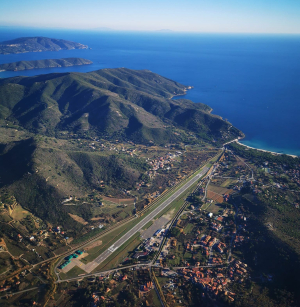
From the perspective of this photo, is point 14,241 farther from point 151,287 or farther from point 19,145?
point 19,145

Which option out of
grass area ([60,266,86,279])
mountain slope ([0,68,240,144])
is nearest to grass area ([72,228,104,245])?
grass area ([60,266,86,279])

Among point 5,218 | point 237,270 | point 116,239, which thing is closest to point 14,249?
point 5,218

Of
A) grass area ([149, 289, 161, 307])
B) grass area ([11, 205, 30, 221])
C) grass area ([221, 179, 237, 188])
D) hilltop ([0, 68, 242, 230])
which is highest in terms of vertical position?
hilltop ([0, 68, 242, 230])

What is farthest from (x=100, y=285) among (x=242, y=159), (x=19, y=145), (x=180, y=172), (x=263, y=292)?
(x=242, y=159)

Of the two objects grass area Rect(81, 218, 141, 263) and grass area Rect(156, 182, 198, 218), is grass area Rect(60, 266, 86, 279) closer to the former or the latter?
grass area Rect(81, 218, 141, 263)

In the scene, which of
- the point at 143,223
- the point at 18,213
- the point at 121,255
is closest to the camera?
the point at 121,255

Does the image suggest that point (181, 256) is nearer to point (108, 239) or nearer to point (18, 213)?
point (108, 239)
